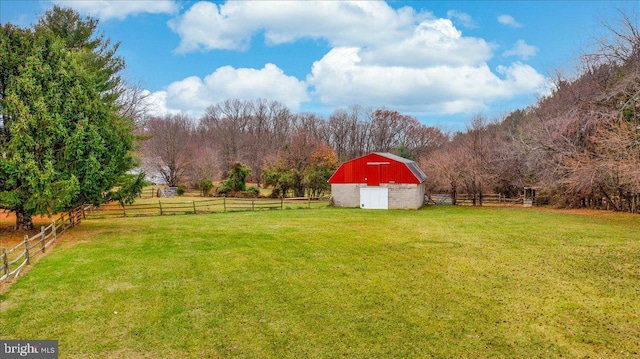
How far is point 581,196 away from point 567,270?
68.1 ft

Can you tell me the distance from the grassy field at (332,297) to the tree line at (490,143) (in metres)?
8.32

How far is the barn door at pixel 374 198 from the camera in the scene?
29078 mm

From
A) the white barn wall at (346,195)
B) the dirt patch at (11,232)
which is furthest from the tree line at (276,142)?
the dirt patch at (11,232)

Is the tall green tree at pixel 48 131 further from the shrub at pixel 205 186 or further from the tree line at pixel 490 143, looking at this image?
the shrub at pixel 205 186

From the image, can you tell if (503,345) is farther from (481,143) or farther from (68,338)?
(481,143)

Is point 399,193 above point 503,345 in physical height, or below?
above

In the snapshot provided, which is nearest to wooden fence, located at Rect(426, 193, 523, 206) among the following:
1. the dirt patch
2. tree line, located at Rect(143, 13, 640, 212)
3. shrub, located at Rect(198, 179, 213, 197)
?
tree line, located at Rect(143, 13, 640, 212)


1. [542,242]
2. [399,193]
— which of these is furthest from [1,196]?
[399,193]

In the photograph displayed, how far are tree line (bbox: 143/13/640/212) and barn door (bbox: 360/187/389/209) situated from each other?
7595 millimetres

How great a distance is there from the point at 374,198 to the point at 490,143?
15931 mm

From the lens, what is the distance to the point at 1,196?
14008mm

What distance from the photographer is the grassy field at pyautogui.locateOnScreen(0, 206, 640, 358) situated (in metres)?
7.07

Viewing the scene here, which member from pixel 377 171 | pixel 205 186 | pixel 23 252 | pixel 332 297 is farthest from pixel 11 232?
pixel 205 186

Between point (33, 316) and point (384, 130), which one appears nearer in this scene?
point (33, 316)
